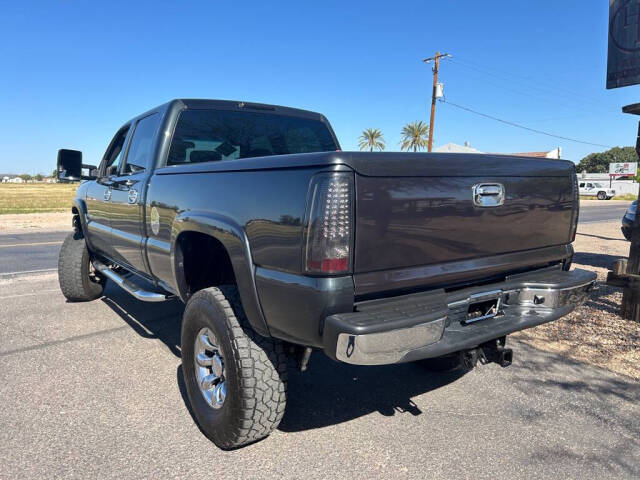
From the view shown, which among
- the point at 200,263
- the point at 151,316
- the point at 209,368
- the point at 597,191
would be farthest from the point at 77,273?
the point at 597,191

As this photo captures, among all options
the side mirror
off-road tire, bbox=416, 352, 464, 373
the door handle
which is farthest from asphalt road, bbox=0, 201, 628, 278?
off-road tire, bbox=416, 352, 464, 373

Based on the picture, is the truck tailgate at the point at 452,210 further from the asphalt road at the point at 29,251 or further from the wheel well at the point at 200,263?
the asphalt road at the point at 29,251

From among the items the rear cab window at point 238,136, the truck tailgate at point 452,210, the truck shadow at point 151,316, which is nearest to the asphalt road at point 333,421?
the truck shadow at point 151,316

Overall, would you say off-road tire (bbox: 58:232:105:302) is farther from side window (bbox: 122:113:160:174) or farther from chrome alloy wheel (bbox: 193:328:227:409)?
chrome alloy wheel (bbox: 193:328:227:409)

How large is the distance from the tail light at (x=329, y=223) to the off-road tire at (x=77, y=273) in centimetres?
429

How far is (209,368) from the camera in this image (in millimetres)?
2754

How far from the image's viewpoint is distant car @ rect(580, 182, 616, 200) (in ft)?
147

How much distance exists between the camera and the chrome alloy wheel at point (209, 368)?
2.60m

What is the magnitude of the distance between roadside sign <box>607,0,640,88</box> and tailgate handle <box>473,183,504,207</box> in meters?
3.87

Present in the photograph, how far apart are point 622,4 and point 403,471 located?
5.53m

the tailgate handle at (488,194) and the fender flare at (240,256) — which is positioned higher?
the tailgate handle at (488,194)

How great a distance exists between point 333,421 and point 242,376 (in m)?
0.84

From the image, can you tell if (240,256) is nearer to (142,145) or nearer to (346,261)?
(346,261)

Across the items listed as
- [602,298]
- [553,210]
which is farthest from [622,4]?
[553,210]
